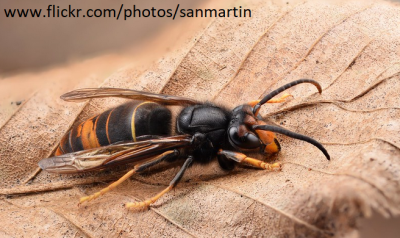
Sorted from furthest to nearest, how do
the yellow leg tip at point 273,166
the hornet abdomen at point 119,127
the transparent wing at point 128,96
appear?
the transparent wing at point 128,96 < the hornet abdomen at point 119,127 < the yellow leg tip at point 273,166

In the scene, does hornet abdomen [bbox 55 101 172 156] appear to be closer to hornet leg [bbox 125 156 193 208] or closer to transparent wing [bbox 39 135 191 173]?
transparent wing [bbox 39 135 191 173]

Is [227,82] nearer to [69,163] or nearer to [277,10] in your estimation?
[277,10]

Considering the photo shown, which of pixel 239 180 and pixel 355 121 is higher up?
pixel 355 121

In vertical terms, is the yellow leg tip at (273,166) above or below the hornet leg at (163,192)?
above

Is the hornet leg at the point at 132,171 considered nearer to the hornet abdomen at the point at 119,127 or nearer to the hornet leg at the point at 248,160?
the hornet abdomen at the point at 119,127

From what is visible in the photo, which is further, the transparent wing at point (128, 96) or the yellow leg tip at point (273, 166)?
the transparent wing at point (128, 96)

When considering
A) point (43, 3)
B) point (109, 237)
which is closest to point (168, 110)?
point (109, 237)

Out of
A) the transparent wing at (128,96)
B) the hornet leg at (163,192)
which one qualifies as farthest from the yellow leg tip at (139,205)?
the transparent wing at (128,96)
